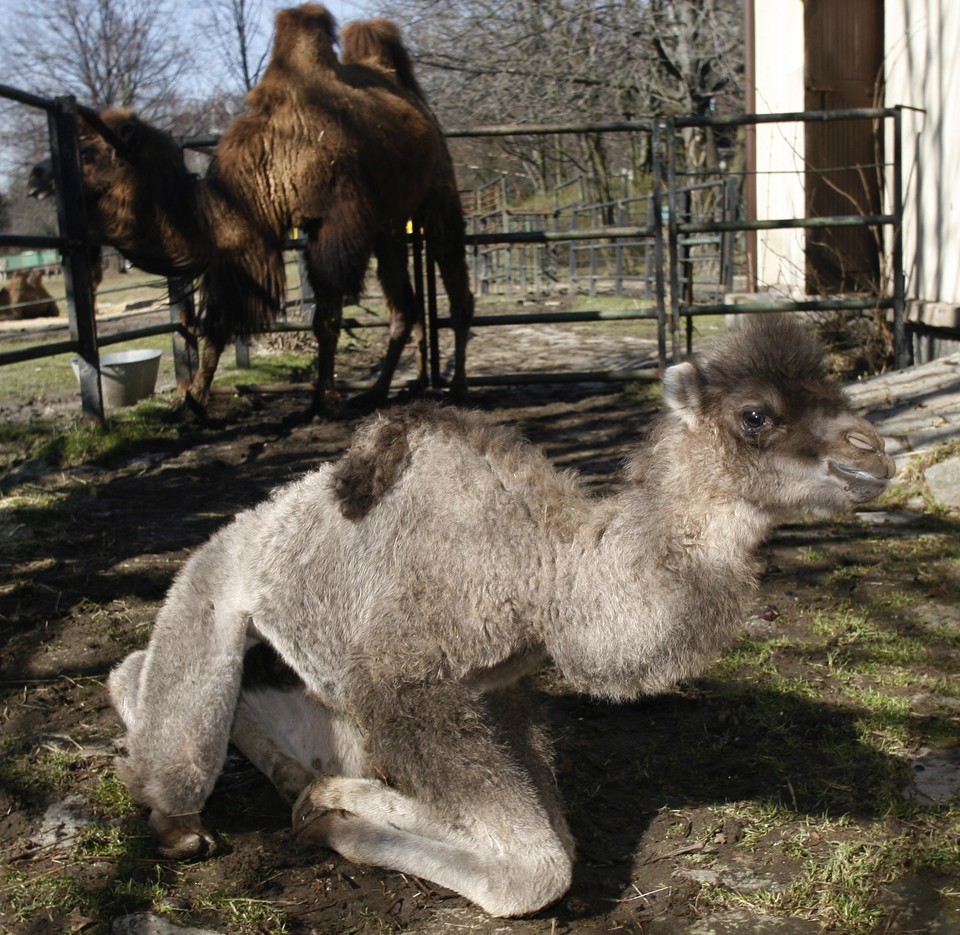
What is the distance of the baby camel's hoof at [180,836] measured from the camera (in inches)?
121

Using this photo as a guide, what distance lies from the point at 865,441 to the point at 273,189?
5.98 metres

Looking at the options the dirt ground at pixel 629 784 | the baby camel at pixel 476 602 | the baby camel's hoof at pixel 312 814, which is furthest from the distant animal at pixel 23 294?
the baby camel's hoof at pixel 312 814

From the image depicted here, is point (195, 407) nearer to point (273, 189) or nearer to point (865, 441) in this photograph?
point (273, 189)

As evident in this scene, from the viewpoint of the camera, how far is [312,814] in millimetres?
3105

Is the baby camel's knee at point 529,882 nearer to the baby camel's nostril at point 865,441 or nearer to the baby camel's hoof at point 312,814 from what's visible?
the baby camel's hoof at point 312,814

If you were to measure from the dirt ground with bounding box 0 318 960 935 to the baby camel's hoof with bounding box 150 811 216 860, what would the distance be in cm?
4

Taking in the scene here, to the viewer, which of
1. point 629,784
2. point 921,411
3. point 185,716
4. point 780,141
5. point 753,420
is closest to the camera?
point 753,420

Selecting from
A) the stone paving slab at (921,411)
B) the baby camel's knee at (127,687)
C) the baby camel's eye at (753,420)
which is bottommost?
the baby camel's knee at (127,687)

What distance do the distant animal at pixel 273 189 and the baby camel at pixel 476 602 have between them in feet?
16.1

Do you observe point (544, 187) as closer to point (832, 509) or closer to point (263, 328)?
point (263, 328)

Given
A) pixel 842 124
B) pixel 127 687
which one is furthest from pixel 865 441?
pixel 842 124

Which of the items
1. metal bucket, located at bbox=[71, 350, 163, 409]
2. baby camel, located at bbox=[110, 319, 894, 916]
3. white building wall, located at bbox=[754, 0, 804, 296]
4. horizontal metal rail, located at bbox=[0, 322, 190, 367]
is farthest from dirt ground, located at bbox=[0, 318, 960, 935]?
white building wall, located at bbox=[754, 0, 804, 296]

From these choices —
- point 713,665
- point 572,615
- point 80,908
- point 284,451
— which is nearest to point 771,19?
point 284,451

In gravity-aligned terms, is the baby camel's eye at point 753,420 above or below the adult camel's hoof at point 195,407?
above
